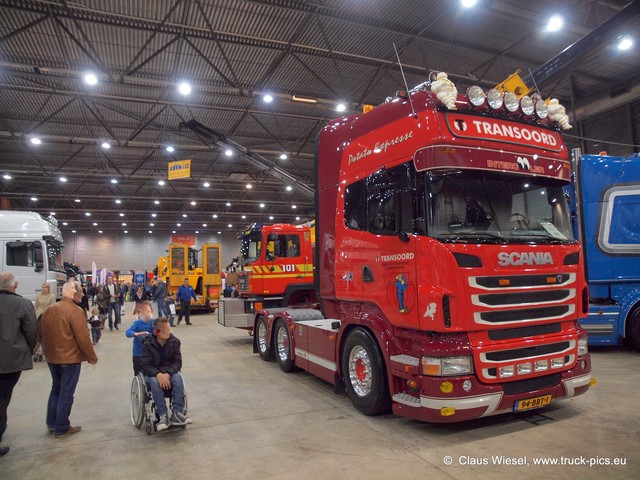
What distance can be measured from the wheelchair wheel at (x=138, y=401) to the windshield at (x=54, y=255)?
8.24 meters

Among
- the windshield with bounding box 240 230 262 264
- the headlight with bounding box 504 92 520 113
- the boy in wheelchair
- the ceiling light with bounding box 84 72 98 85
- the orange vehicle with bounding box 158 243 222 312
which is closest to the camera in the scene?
the boy in wheelchair

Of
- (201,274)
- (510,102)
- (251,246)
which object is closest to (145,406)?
(510,102)

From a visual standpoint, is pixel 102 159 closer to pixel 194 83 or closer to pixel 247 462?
pixel 194 83

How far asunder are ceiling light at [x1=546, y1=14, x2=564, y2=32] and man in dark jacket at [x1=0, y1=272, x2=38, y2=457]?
11524mm

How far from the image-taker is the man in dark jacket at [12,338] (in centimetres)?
427

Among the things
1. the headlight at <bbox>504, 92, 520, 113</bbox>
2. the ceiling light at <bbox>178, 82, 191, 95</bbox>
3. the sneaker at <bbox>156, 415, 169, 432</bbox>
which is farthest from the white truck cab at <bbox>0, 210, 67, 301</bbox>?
the headlight at <bbox>504, 92, 520, 113</bbox>

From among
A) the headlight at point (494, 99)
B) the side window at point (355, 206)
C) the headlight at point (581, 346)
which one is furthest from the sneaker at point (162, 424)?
the headlight at point (494, 99)


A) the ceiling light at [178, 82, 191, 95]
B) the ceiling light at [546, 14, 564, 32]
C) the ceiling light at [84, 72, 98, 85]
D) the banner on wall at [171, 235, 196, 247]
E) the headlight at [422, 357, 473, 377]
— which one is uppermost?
the ceiling light at [546, 14, 564, 32]

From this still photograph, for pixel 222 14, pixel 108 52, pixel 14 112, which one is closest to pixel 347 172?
pixel 222 14

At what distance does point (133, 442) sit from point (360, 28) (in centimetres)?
1005

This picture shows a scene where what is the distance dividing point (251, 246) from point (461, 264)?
308 inches

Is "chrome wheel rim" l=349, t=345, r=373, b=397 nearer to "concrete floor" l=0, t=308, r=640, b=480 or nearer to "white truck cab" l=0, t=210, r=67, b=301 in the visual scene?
"concrete floor" l=0, t=308, r=640, b=480

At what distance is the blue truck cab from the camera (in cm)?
814

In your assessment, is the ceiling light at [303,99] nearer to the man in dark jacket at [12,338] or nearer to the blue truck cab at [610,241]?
the blue truck cab at [610,241]
